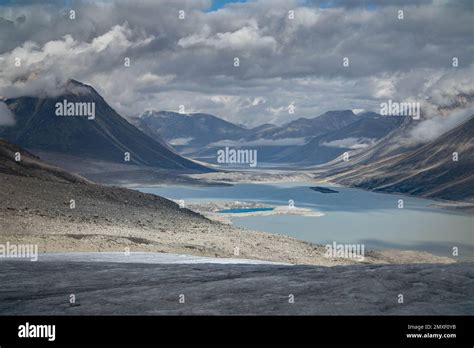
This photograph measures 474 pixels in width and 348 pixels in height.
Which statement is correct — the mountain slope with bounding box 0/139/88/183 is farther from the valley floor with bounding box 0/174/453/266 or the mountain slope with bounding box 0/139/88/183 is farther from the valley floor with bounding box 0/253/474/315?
the valley floor with bounding box 0/253/474/315

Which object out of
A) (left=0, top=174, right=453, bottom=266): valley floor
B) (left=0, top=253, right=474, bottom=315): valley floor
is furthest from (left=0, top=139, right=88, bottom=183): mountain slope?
(left=0, top=253, right=474, bottom=315): valley floor

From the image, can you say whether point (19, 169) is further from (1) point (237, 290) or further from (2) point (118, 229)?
(1) point (237, 290)

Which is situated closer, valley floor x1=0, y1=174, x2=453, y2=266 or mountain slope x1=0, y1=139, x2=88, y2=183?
valley floor x1=0, y1=174, x2=453, y2=266

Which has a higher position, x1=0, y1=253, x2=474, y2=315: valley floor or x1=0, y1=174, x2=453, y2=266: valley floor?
x1=0, y1=174, x2=453, y2=266: valley floor

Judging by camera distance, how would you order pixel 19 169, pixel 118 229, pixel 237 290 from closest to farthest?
pixel 237 290 → pixel 118 229 → pixel 19 169

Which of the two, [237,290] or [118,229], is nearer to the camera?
[237,290]

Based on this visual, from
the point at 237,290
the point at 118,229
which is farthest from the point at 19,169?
the point at 237,290

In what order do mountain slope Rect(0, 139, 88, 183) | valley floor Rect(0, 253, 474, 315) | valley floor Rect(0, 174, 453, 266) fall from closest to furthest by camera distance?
valley floor Rect(0, 253, 474, 315) < valley floor Rect(0, 174, 453, 266) < mountain slope Rect(0, 139, 88, 183)

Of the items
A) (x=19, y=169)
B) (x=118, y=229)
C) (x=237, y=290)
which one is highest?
(x=19, y=169)

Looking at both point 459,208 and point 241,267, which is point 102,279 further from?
point 459,208

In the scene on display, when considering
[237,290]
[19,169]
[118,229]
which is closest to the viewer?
[237,290]

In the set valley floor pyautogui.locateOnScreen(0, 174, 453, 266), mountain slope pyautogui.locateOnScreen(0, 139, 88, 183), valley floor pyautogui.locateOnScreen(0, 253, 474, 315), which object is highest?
mountain slope pyautogui.locateOnScreen(0, 139, 88, 183)
